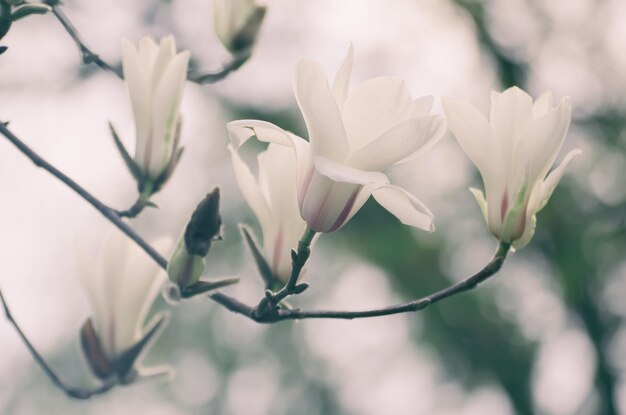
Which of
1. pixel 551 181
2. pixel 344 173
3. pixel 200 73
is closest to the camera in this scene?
pixel 344 173

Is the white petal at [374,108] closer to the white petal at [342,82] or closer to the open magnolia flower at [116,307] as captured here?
the white petal at [342,82]

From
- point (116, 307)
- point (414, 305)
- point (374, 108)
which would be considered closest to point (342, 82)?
point (374, 108)

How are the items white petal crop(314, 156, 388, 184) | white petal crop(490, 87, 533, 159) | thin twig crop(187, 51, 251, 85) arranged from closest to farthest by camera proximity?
1. white petal crop(314, 156, 388, 184)
2. white petal crop(490, 87, 533, 159)
3. thin twig crop(187, 51, 251, 85)

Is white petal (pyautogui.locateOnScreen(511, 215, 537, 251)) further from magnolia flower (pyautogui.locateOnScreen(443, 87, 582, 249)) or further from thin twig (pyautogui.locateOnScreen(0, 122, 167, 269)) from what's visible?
thin twig (pyautogui.locateOnScreen(0, 122, 167, 269))

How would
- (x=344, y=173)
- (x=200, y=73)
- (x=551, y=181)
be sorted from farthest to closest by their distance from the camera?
(x=200, y=73), (x=551, y=181), (x=344, y=173)

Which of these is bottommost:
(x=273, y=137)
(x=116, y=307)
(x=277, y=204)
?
(x=116, y=307)

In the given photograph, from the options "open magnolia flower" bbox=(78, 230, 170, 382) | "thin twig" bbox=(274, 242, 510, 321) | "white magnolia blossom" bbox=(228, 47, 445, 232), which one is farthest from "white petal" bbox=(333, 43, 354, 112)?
"open magnolia flower" bbox=(78, 230, 170, 382)

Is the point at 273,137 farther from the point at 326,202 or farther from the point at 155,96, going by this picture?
the point at 155,96

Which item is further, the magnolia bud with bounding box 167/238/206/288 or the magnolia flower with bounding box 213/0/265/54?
the magnolia flower with bounding box 213/0/265/54
